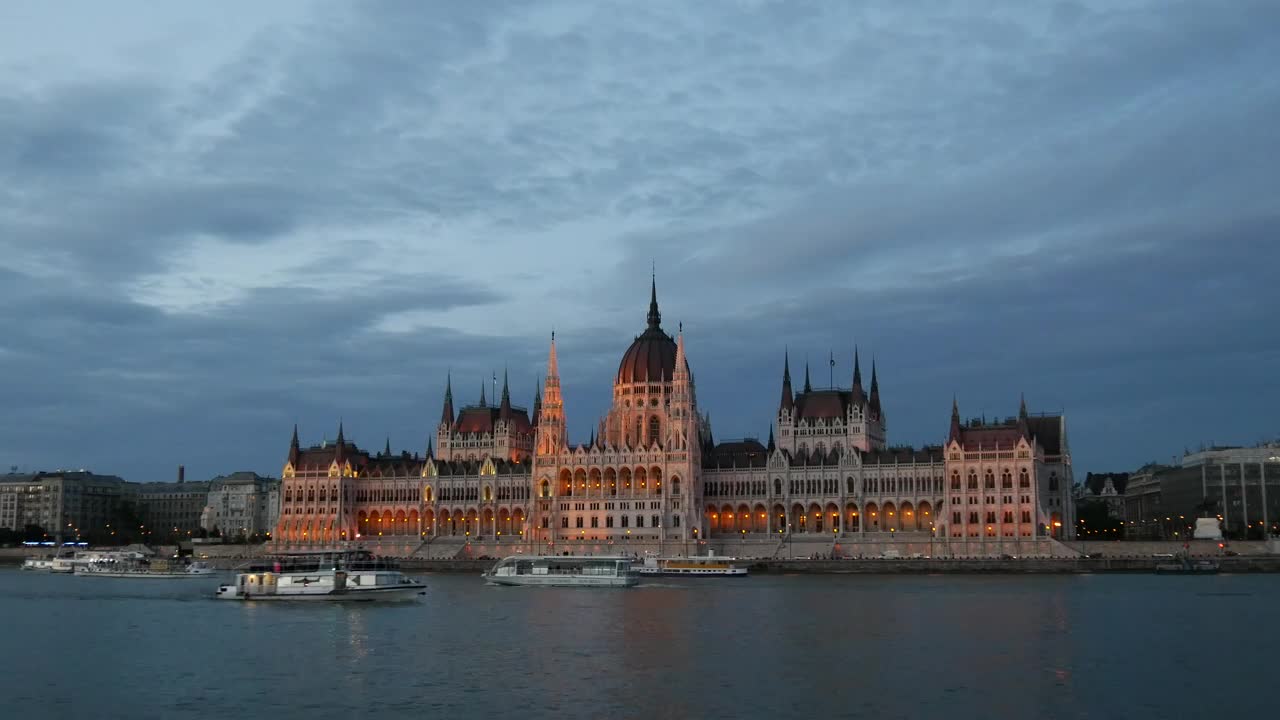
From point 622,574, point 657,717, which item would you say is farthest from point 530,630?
point 622,574

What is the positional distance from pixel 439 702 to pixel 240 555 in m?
124

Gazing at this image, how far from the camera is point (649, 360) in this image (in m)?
157

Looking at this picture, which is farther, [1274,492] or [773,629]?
[1274,492]

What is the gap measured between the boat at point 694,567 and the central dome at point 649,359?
1070 inches

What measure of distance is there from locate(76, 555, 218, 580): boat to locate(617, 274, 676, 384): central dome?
49.4 metres

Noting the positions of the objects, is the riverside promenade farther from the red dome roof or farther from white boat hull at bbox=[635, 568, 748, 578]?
the red dome roof

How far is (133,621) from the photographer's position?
71.6m

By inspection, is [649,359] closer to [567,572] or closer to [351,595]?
[567,572]

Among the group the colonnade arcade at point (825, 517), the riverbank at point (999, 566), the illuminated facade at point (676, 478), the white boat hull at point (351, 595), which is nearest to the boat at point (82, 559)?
the illuminated facade at point (676, 478)

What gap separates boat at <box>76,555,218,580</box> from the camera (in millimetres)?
125812

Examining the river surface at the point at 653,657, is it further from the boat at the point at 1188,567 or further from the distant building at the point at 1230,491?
the distant building at the point at 1230,491

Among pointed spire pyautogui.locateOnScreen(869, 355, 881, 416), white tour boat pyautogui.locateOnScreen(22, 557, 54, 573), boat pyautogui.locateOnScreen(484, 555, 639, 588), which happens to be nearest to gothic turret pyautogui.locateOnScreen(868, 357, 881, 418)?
pointed spire pyautogui.locateOnScreen(869, 355, 881, 416)

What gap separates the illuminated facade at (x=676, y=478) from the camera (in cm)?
13725

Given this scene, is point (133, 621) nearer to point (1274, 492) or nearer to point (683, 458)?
point (683, 458)
